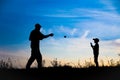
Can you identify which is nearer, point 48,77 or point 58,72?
point 48,77

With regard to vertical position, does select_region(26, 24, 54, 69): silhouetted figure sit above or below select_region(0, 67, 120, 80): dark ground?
above

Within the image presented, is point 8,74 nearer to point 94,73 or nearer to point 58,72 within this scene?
point 58,72

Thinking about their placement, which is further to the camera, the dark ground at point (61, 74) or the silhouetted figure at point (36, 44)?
the silhouetted figure at point (36, 44)

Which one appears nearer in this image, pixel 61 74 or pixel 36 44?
pixel 61 74

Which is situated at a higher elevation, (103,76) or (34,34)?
(34,34)

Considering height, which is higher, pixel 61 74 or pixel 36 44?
pixel 36 44

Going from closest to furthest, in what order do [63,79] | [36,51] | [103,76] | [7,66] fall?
[63,79], [103,76], [36,51], [7,66]

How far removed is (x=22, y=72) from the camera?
1378 cm

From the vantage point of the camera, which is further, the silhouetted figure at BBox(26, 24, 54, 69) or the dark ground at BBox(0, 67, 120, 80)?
the silhouetted figure at BBox(26, 24, 54, 69)

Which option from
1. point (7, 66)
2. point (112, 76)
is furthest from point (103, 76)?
point (7, 66)

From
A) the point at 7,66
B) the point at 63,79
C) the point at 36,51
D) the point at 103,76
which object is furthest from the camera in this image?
the point at 7,66

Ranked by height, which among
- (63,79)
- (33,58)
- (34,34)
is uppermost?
(34,34)

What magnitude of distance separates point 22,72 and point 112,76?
11.3 ft

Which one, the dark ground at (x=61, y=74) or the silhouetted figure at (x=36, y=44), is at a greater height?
the silhouetted figure at (x=36, y=44)
